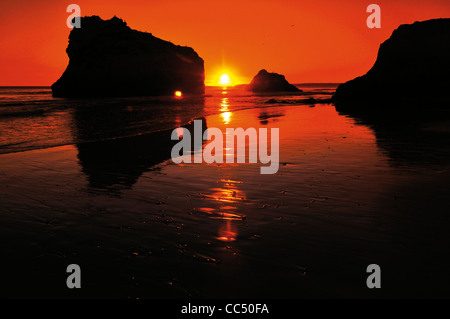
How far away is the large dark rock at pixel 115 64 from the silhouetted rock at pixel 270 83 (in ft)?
143

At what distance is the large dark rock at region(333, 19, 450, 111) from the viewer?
113 ft

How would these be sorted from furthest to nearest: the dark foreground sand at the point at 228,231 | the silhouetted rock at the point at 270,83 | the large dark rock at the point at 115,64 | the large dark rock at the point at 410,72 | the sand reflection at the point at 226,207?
the silhouetted rock at the point at 270,83 → the large dark rock at the point at 115,64 → the large dark rock at the point at 410,72 → the sand reflection at the point at 226,207 → the dark foreground sand at the point at 228,231

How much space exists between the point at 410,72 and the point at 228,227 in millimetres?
36855

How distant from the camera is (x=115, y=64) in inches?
3915

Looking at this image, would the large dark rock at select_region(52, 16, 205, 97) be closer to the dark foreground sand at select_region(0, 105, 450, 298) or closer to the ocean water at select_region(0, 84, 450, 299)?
A: the ocean water at select_region(0, 84, 450, 299)

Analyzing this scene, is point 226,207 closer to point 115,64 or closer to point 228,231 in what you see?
point 228,231

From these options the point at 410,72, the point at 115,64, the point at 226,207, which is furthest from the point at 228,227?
the point at 115,64

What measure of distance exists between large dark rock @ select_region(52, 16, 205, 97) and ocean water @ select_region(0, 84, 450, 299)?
9200cm

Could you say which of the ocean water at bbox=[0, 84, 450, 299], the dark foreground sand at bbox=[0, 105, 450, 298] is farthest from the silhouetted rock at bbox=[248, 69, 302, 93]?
A: the dark foreground sand at bbox=[0, 105, 450, 298]

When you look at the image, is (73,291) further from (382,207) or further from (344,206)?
(382,207)

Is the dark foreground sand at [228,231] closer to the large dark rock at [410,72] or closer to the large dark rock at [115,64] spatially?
the large dark rock at [410,72]

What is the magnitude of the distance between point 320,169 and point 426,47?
1349 inches

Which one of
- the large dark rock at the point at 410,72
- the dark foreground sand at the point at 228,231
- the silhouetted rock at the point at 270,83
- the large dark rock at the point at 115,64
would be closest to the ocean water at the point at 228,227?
the dark foreground sand at the point at 228,231

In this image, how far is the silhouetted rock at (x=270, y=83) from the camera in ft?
462
